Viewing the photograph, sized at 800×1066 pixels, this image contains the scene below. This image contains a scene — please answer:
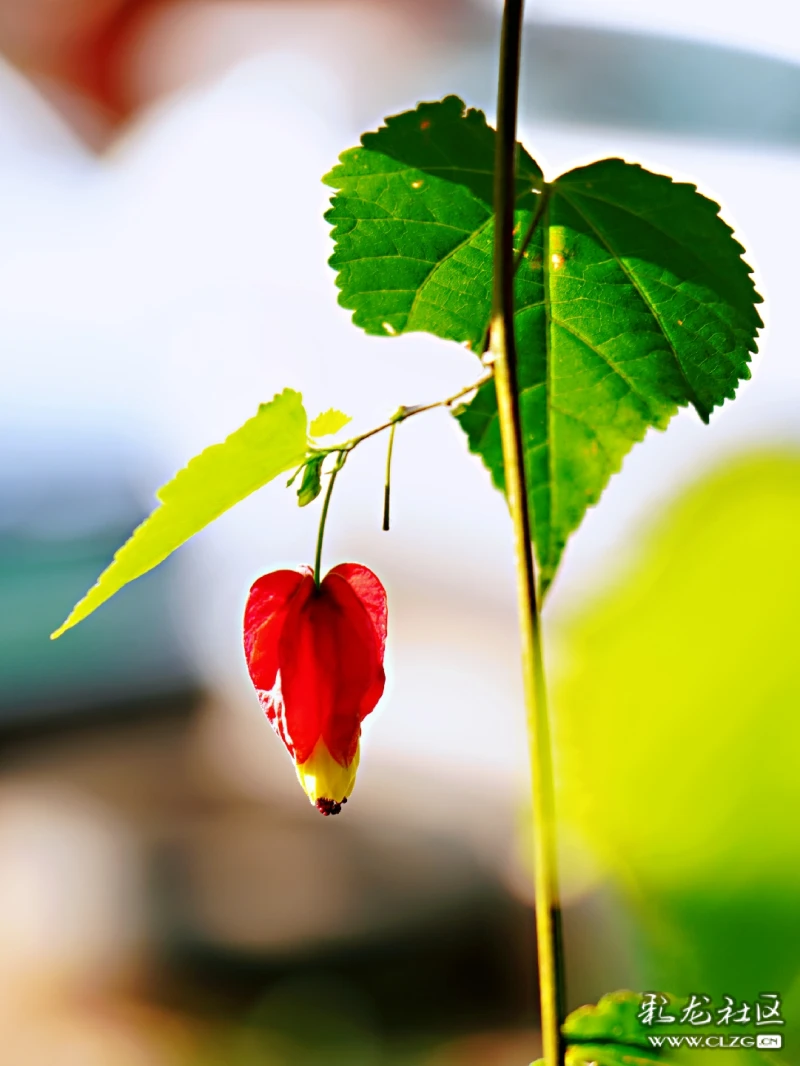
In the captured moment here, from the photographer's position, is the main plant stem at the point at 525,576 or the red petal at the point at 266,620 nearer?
the main plant stem at the point at 525,576

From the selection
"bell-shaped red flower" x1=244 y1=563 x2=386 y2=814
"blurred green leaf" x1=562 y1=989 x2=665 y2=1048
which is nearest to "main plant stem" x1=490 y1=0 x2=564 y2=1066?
"blurred green leaf" x1=562 y1=989 x2=665 y2=1048

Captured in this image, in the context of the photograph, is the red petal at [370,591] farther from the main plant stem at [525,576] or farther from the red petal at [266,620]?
the main plant stem at [525,576]

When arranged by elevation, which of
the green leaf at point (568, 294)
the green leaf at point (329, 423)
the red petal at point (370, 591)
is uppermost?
the green leaf at point (568, 294)

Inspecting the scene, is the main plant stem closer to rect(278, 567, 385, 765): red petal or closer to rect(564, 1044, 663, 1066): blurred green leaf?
rect(564, 1044, 663, 1066): blurred green leaf

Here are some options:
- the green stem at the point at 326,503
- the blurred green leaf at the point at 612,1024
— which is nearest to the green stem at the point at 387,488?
the green stem at the point at 326,503

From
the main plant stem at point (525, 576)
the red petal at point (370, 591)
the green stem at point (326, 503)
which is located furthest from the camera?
the red petal at point (370, 591)

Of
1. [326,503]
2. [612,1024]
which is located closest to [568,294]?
[326,503]

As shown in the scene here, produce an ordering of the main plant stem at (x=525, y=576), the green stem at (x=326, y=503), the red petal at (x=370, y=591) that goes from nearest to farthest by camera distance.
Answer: the main plant stem at (x=525, y=576) < the green stem at (x=326, y=503) < the red petal at (x=370, y=591)
